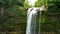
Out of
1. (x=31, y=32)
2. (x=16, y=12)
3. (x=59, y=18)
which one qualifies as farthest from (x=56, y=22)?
(x=16, y=12)

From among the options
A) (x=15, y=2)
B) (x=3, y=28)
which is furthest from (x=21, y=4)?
(x=3, y=28)

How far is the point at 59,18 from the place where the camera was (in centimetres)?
718

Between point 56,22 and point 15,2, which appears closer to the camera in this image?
point 56,22

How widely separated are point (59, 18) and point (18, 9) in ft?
4.18

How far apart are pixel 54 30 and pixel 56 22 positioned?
0.25m

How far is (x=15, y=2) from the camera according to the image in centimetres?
764

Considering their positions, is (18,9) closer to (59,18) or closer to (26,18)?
(26,18)

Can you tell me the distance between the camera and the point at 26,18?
287 inches

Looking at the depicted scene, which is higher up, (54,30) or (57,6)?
(57,6)

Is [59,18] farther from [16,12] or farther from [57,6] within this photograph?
[16,12]

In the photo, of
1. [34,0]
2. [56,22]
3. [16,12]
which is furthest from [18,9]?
[56,22]

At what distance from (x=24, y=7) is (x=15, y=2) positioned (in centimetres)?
35

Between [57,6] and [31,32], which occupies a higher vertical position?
[57,6]

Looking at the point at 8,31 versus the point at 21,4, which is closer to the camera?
the point at 8,31
